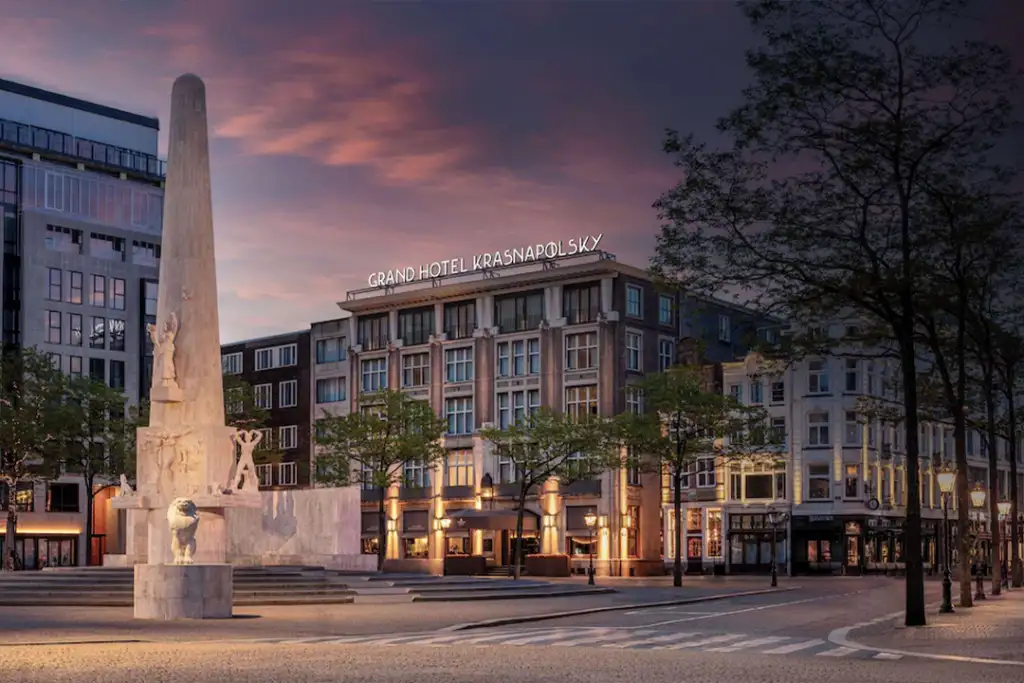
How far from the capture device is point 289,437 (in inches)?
5153

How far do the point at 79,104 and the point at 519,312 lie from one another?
43.8m

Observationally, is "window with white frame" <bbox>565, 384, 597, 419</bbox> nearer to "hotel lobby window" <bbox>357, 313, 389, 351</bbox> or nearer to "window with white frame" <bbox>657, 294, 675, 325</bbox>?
"window with white frame" <bbox>657, 294, 675, 325</bbox>

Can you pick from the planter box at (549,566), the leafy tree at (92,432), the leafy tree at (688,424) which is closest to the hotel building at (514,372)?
the planter box at (549,566)

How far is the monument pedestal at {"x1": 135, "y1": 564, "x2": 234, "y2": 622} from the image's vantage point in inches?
1485

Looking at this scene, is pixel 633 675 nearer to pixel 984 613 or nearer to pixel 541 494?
pixel 984 613

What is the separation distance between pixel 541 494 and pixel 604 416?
729cm

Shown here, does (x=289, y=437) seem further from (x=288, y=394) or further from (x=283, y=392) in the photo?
(x=283, y=392)

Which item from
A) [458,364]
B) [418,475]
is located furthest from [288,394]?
[458,364]

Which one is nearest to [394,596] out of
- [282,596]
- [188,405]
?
[282,596]

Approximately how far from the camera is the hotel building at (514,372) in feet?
361

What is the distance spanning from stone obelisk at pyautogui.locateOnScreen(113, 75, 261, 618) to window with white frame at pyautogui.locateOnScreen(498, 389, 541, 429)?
64180 mm

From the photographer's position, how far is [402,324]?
125 metres

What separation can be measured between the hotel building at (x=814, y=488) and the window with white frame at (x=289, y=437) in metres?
36.0

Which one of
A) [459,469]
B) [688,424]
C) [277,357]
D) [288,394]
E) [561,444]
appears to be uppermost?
[277,357]
